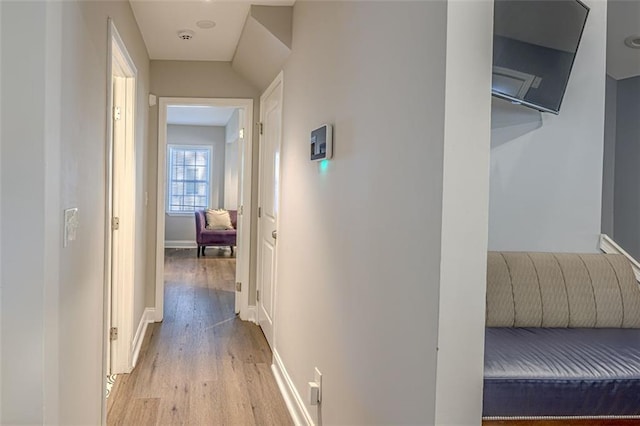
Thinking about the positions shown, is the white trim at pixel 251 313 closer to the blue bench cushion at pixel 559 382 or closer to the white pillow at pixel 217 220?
the blue bench cushion at pixel 559 382

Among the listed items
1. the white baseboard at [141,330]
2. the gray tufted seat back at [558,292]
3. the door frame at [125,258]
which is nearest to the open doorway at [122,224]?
the door frame at [125,258]

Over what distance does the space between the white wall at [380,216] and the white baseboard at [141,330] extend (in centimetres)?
142

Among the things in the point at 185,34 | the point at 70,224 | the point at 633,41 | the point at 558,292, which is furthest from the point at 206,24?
the point at 633,41

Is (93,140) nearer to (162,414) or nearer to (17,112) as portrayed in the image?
(17,112)

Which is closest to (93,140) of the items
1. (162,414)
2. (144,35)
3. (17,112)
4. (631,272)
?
(17,112)

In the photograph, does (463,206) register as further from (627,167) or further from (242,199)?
(627,167)

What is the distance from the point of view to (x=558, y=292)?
1839 mm

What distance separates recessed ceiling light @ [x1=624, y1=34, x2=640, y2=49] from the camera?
342cm

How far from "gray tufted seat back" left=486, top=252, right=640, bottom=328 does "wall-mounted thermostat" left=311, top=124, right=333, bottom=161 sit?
802 millimetres

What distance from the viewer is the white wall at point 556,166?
6.91 ft

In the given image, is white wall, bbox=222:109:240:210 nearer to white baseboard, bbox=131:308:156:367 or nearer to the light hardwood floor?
the light hardwood floor

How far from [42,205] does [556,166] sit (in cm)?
205

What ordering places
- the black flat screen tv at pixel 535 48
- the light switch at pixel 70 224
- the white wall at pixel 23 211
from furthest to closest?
the black flat screen tv at pixel 535 48 → the light switch at pixel 70 224 → the white wall at pixel 23 211

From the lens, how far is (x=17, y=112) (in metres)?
1.16
